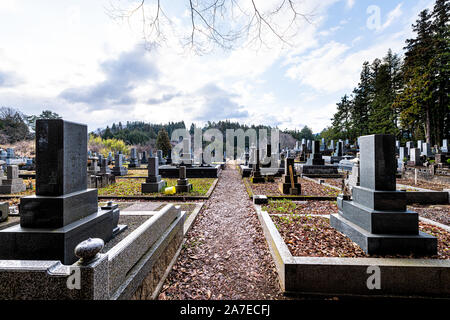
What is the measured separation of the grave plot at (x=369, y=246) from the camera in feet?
Result: 8.66

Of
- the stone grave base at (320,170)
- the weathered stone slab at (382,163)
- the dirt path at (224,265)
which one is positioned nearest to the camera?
the dirt path at (224,265)

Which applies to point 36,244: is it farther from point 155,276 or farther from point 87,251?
point 155,276

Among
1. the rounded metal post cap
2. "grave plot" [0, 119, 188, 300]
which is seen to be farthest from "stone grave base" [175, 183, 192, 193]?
the rounded metal post cap

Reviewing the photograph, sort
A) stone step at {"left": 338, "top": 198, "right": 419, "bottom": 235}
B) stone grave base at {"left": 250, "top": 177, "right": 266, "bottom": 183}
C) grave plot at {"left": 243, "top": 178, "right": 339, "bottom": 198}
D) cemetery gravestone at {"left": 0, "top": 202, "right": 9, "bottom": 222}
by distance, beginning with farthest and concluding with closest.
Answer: stone grave base at {"left": 250, "top": 177, "right": 266, "bottom": 183} → grave plot at {"left": 243, "top": 178, "right": 339, "bottom": 198} → cemetery gravestone at {"left": 0, "top": 202, "right": 9, "bottom": 222} → stone step at {"left": 338, "top": 198, "right": 419, "bottom": 235}

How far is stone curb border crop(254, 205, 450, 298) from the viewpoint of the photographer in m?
2.60

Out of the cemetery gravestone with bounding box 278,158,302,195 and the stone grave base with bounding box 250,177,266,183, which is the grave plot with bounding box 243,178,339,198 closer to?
the cemetery gravestone with bounding box 278,158,302,195

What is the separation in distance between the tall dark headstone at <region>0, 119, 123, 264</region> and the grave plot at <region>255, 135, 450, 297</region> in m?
2.86

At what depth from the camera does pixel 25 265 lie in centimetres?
168


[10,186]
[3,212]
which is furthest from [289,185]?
[10,186]

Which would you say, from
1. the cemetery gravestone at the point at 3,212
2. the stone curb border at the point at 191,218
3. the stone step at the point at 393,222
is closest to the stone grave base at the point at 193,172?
the stone curb border at the point at 191,218

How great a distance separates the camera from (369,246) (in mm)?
3172

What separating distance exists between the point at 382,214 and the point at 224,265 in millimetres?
2971

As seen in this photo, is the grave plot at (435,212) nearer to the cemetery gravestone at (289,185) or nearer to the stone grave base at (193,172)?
the cemetery gravestone at (289,185)

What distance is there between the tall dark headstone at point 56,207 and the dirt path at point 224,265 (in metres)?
1.51
